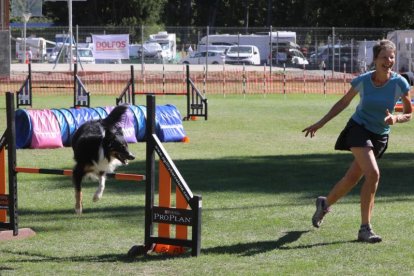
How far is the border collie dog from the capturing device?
10.2m

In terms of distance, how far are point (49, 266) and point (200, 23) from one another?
85757mm

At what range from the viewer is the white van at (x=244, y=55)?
52.3m

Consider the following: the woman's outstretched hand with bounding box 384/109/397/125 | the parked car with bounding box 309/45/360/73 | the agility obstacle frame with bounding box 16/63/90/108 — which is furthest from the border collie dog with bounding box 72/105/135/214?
the parked car with bounding box 309/45/360/73

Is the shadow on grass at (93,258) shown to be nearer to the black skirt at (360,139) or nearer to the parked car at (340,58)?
the black skirt at (360,139)

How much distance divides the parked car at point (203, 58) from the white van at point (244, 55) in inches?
21.0

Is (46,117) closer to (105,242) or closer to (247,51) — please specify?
(105,242)

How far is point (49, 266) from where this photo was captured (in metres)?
7.55

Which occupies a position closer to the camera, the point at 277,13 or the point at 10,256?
the point at 10,256

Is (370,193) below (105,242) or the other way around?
the other way around

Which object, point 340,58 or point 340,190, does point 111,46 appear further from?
point 340,190

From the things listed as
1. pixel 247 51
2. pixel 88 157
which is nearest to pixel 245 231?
pixel 88 157

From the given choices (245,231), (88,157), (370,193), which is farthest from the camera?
(88,157)

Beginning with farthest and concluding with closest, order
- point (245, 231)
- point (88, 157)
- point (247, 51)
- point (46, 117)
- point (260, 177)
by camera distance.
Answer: point (247, 51)
point (46, 117)
point (260, 177)
point (88, 157)
point (245, 231)

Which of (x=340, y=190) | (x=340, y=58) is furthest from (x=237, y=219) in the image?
(x=340, y=58)
